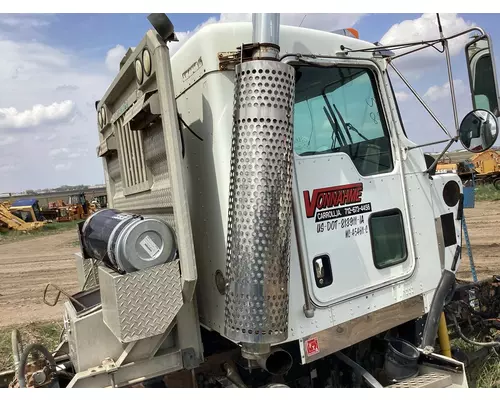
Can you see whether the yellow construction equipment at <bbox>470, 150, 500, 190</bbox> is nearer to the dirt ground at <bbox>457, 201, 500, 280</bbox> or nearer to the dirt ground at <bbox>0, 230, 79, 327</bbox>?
the dirt ground at <bbox>457, 201, 500, 280</bbox>

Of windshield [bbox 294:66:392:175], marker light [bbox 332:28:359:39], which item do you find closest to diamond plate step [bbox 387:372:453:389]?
windshield [bbox 294:66:392:175]

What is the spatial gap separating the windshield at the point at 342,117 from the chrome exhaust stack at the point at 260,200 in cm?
47

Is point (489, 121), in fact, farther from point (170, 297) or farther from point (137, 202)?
point (137, 202)

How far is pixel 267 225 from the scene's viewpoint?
2.23 metres

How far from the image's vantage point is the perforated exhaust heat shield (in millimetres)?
2225

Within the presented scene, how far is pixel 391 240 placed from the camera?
3002mm

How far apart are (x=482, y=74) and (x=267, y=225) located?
1.52m

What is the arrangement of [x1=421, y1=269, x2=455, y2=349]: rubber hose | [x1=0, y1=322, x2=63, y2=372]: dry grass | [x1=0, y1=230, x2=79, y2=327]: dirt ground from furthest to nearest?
[x1=0, y1=230, x2=79, y2=327]: dirt ground, [x1=0, y1=322, x2=63, y2=372]: dry grass, [x1=421, y1=269, x2=455, y2=349]: rubber hose

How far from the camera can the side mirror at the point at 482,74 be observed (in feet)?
8.41

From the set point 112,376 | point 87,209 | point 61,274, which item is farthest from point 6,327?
point 87,209

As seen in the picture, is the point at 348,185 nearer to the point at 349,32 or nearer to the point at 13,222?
the point at 349,32

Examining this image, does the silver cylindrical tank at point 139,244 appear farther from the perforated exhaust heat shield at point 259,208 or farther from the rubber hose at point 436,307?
the rubber hose at point 436,307

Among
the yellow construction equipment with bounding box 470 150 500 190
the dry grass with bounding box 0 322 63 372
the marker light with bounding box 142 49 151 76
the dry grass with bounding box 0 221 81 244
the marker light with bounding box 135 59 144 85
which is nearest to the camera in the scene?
the marker light with bounding box 142 49 151 76

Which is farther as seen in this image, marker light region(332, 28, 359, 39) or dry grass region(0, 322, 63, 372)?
dry grass region(0, 322, 63, 372)
